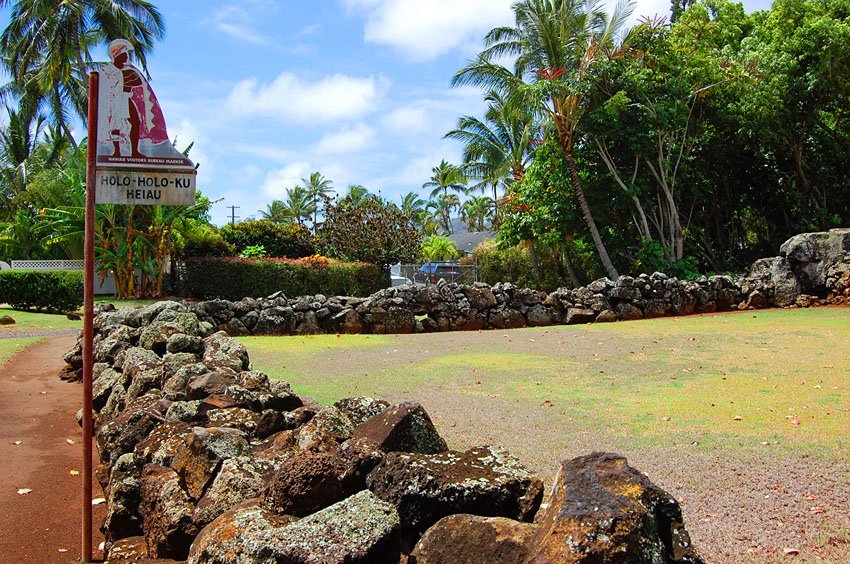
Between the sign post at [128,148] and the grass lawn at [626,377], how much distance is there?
9.72 ft

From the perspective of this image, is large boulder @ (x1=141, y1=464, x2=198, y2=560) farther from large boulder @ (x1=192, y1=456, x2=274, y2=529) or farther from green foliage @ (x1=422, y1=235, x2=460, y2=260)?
green foliage @ (x1=422, y1=235, x2=460, y2=260)

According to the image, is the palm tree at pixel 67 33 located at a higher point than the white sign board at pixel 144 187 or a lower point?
higher

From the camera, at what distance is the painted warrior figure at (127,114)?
155 inches

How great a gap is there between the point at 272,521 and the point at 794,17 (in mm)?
22636

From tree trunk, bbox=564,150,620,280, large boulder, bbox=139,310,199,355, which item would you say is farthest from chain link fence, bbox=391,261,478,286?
large boulder, bbox=139,310,199,355

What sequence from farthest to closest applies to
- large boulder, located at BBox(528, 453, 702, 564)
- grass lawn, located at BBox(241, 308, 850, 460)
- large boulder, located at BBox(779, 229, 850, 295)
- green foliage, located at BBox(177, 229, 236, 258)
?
1. green foliage, located at BBox(177, 229, 236, 258)
2. large boulder, located at BBox(779, 229, 850, 295)
3. grass lawn, located at BBox(241, 308, 850, 460)
4. large boulder, located at BBox(528, 453, 702, 564)

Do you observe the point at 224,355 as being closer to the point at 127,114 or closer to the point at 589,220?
the point at 127,114

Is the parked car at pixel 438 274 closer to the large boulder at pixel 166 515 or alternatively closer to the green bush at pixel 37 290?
the green bush at pixel 37 290

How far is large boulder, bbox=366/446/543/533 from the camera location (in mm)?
2590

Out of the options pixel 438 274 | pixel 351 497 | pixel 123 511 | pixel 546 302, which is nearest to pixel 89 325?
pixel 123 511

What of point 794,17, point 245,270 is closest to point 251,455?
point 245,270

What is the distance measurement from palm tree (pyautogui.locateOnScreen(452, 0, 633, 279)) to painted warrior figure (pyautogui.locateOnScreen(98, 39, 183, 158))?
54.7 ft

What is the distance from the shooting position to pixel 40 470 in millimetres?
5180

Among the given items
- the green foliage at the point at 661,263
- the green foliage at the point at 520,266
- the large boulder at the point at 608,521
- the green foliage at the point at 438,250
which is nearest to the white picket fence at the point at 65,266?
the green foliage at the point at 520,266
